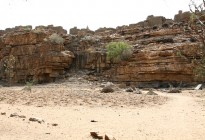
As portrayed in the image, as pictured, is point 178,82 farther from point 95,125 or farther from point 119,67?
point 95,125

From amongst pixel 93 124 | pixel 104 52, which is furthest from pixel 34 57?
pixel 93 124

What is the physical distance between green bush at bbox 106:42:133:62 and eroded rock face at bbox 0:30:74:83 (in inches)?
217

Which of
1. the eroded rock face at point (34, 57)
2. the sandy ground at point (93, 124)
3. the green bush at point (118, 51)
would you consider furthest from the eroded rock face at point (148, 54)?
the sandy ground at point (93, 124)

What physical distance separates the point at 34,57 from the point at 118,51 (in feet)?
35.6

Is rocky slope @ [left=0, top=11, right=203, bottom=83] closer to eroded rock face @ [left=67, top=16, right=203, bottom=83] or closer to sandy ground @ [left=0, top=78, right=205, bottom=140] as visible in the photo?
eroded rock face @ [left=67, top=16, right=203, bottom=83]

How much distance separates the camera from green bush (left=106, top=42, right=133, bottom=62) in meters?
37.8

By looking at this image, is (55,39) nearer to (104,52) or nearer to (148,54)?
(104,52)

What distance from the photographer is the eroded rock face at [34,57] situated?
135 feet

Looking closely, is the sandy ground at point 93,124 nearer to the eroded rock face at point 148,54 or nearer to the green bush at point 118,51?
the eroded rock face at point 148,54

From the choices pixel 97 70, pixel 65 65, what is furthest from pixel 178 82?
pixel 65 65

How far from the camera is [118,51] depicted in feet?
125

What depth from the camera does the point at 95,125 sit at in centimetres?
960

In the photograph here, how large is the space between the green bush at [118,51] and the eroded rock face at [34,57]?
550 cm

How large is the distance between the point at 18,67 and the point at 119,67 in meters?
13.2
